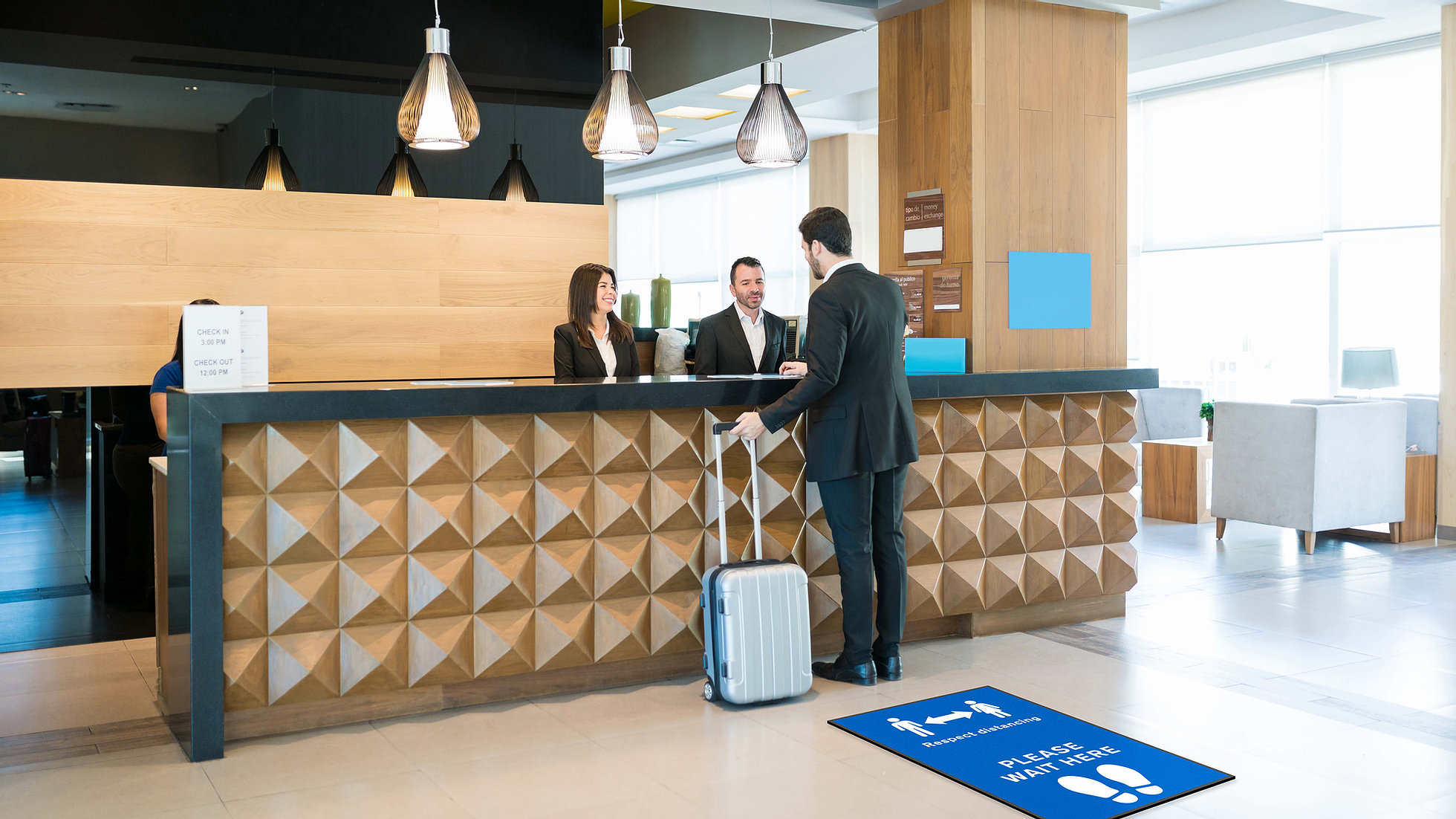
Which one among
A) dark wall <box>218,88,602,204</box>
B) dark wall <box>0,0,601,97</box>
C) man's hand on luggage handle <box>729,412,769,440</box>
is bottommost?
man's hand on luggage handle <box>729,412,769,440</box>

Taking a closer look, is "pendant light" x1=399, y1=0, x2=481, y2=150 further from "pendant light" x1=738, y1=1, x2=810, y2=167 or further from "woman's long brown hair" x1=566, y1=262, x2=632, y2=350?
"woman's long brown hair" x1=566, y1=262, x2=632, y2=350

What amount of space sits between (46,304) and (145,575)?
1.30 metres

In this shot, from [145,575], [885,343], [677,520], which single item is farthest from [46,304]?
[885,343]

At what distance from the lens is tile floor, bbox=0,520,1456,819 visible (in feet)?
10.5

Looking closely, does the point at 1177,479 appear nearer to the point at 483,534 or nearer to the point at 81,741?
the point at 483,534

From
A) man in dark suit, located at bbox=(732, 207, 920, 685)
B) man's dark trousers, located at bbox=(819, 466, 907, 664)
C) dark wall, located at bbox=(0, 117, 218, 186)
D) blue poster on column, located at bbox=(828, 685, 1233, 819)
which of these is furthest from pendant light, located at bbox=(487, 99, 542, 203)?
blue poster on column, located at bbox=(828, 685, 1233, 819)

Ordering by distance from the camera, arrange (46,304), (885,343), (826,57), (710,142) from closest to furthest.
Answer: (885,343) < (46,304) < (826,57) < (710,142)

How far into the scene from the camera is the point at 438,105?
156 inches

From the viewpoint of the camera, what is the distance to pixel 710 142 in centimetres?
1361

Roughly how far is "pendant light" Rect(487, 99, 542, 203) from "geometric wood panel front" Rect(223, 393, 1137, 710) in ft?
8.02

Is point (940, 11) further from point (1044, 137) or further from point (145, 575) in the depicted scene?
point (145, 575)

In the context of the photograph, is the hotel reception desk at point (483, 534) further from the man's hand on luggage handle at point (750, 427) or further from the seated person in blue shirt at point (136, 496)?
the seated person in blue shirt at point (136, 496)

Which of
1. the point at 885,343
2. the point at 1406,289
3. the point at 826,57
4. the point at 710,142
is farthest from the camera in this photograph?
the point at 710,142

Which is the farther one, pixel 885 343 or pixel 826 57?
pixel 826 57
